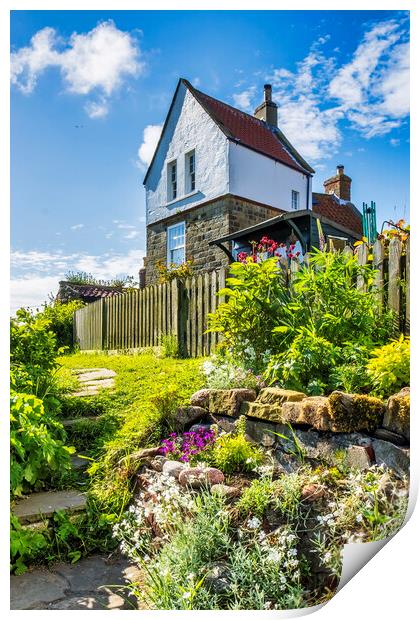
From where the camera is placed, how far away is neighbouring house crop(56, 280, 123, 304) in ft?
17.2

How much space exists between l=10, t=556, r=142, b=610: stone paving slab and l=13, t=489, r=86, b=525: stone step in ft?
0.86

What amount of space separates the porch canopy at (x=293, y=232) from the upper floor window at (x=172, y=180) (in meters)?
1.02

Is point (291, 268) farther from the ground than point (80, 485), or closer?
farther from the ground

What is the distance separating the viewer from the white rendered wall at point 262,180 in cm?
531

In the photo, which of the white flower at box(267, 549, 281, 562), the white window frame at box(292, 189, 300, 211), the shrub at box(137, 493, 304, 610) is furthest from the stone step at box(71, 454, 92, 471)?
the white window frame at box(292, 189, 300, 211)

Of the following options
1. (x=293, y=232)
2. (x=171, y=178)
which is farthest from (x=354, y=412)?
(x=293, y=232)

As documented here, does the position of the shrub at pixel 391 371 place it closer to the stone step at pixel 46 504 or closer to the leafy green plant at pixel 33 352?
the stone step at pixel 46 504

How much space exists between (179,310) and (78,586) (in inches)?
144

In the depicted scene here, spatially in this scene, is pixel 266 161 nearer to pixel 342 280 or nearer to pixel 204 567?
pixel 342 280

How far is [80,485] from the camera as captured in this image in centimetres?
270

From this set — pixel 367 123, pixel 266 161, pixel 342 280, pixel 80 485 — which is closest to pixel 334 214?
pixel 266 161

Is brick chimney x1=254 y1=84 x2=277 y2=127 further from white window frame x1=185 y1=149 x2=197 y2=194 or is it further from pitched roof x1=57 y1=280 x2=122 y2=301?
pitched roof x1=57 y1=280 x2=122 y2=301

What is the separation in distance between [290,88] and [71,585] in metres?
2.50

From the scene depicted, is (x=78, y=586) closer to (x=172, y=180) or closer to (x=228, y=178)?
(x=172, y=180)
